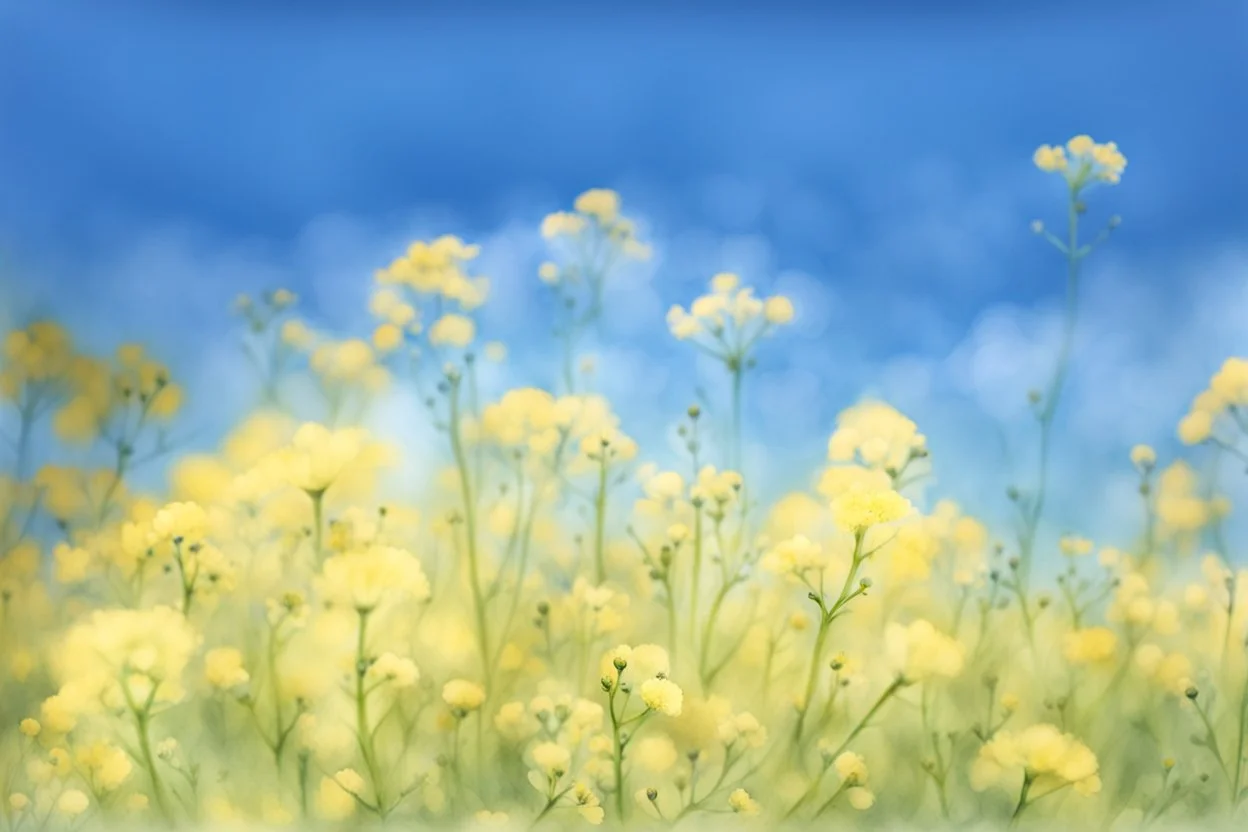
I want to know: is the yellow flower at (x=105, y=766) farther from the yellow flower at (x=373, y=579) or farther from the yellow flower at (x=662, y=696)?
the yellow flower at (x=662, y=696)

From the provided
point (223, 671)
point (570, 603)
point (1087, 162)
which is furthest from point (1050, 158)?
point (223, 671)

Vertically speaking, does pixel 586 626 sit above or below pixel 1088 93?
below

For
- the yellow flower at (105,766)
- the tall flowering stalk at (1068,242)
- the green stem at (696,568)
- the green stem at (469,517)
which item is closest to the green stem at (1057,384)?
the tall flowering stalk at (1068,242)

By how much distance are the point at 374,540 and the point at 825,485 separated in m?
0.51

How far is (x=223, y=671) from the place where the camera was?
4.10 feet

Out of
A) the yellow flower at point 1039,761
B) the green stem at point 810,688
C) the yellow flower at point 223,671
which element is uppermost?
the yellow flower at point 223,671

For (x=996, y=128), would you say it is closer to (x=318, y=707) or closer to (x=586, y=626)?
(x=586, y=626)

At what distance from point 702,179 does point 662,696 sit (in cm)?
58

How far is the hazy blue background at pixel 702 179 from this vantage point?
4.28ft

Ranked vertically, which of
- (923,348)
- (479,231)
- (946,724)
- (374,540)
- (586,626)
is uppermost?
(479,231)

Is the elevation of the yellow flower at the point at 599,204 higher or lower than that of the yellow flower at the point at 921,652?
higher

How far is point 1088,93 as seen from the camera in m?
1.32

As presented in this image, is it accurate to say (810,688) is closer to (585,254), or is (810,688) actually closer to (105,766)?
(585,254)

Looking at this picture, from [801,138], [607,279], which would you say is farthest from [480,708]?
[801,138]
